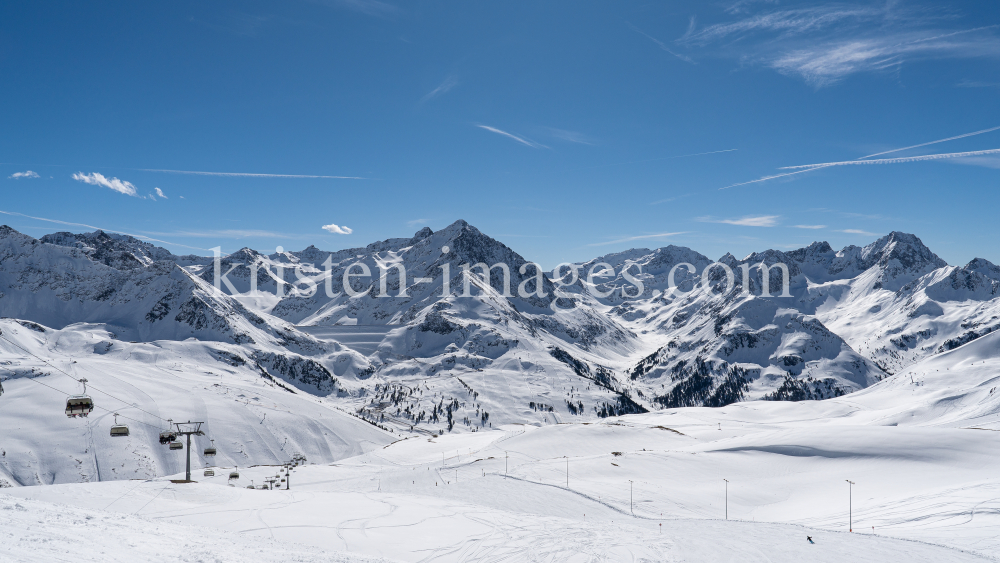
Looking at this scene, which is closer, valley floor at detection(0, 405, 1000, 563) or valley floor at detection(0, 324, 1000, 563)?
valley floor at detection(0, 405, 1000, 563)

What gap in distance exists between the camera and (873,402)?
198 m

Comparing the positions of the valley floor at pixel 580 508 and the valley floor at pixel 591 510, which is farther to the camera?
the valley floor at pixel 580 508

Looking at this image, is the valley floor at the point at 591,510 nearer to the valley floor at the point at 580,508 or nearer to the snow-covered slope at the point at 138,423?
the valley floor at the point at 580,508

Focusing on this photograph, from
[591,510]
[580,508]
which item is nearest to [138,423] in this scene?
[580,508]

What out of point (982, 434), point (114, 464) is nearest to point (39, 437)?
point (114, 464)

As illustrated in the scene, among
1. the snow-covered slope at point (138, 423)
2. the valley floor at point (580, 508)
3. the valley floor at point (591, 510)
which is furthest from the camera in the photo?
the snow-covered slope at point (138, 423)

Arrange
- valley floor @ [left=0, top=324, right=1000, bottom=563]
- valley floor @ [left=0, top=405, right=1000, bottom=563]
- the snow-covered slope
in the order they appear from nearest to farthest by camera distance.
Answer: valley floor @ [left=0, top=405, right=1000, bottom=563] < valley floor @ [left=0, top=324, right=1000, bottom=563] < the snow-covered slope

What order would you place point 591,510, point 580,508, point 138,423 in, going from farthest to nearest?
1. point 138,423
2. point 580,508
3. point 591,510

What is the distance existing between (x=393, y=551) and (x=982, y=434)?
107488 millimetres

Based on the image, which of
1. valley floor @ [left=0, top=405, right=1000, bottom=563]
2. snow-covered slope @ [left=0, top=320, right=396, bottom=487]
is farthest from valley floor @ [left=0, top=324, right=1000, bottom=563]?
snow-covered slope @ [left=0, top=320, right=396, bottom=487]

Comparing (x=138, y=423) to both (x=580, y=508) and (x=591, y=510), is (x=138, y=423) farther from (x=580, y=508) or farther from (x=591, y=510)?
(x=591, y=510)

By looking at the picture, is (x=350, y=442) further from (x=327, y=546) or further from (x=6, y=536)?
(x=6, y=536)

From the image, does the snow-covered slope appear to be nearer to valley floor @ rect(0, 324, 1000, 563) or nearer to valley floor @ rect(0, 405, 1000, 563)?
valley floor @ rect(0, 324, 1000, 563)

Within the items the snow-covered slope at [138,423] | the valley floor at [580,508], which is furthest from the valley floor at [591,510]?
the snow-covered slope at [138,423]
